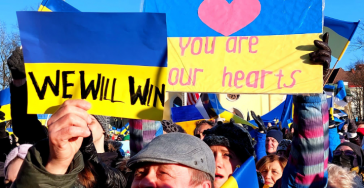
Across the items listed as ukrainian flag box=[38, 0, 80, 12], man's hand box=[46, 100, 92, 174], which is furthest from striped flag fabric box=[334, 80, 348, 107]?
man's hand box=[46, 100, 92, 174]

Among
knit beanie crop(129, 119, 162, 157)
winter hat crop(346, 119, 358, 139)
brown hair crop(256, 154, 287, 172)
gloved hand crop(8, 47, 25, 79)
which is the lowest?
winter hat crop(346, 119, 358, 139)

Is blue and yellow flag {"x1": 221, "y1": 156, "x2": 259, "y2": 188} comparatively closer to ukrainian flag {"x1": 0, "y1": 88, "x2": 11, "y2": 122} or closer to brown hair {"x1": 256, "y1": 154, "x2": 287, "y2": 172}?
brown hair {"x1": 256, "y1": 154, "x2": 287, "y2": 172}

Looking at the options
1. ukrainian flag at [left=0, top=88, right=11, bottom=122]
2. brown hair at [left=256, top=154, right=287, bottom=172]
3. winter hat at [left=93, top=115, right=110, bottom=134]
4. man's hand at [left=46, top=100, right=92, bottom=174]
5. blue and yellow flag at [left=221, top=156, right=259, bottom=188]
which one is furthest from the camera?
ukrainian flag at [left=0, top=88, right=11, bottom=122]

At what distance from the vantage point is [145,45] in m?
2.19

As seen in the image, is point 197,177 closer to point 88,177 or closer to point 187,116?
point 88,177

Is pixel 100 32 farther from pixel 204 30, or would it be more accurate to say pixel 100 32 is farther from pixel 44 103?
pixel 204 30

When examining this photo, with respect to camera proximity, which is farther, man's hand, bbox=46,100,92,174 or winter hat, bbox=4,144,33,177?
winter hat, bbox=4,144,33,177

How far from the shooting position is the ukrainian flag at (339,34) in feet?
12.5

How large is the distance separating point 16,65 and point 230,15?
1.59 meters

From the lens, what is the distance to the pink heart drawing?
3.03m

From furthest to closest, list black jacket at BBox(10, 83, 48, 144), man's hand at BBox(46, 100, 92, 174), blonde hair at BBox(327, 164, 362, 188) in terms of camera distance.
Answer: blonde hair at BBox(327, 164, 362, 188)
black jacket at BBox(10, 83, 48, 144)
man's hand at BBox(46, 100, 92, 174)

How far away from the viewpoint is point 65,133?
142cm

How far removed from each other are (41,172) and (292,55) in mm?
1928

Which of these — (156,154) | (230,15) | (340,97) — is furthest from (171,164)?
(340,97)
